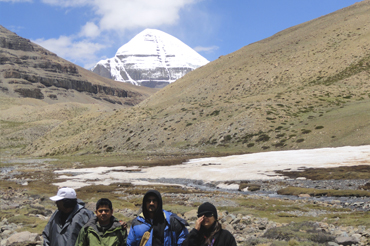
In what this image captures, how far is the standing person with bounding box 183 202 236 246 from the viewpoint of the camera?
5965 millimetres

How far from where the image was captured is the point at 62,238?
22.5ft

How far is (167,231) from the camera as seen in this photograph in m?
6.34

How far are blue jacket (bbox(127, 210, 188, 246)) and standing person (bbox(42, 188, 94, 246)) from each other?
1.27 metres

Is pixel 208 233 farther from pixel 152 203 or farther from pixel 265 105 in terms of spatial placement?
pixel 265 105

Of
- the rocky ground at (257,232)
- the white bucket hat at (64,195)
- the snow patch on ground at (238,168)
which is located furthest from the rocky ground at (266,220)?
the snow patch on ground at (238,168)

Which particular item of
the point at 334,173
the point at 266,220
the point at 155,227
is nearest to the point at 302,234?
the point at 266,220

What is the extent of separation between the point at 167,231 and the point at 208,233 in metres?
0.76

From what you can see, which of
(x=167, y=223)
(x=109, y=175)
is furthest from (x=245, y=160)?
(x=167, y=223)

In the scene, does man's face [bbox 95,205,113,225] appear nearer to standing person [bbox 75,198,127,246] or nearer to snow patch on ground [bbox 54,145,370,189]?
standing person [bbox 75,198,127,246]

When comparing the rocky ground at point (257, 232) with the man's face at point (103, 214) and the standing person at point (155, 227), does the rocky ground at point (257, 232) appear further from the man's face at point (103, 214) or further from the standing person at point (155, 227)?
the man's face at point (103, 214)

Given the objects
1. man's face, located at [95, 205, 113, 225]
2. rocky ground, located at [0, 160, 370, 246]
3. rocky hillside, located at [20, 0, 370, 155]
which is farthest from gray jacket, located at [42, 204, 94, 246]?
rocky hillside, located at [20, 0, 370, 155]

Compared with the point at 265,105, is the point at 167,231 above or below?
below

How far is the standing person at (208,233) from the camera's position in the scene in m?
5.96

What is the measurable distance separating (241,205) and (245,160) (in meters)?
29.0
